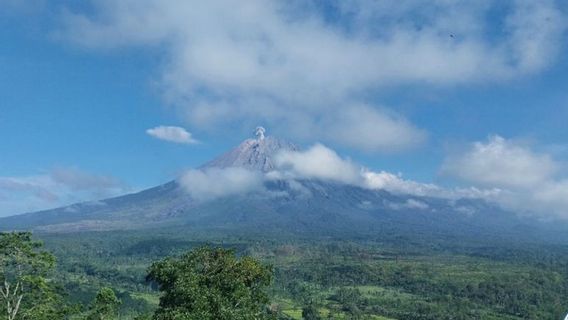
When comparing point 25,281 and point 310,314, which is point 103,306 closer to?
point 25,281

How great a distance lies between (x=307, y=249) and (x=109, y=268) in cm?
6814

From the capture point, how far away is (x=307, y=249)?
181750 millimetres

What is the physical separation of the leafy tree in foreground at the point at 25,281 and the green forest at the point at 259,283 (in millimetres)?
50

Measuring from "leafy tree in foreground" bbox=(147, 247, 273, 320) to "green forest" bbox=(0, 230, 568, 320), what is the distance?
0.06m

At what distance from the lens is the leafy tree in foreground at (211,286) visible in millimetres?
22578

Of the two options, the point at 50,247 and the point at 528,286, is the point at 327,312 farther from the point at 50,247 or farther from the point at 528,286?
the point at 50,247

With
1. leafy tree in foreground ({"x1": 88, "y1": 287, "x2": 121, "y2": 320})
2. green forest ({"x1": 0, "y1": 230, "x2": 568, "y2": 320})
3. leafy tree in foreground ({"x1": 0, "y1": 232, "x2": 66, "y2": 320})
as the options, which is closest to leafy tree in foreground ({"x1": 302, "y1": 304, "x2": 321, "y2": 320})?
green forest ({"x1": 0, "y1": 230, "x2": 568, "y2": 320})

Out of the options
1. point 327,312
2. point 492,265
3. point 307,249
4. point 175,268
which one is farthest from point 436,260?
point 175,268

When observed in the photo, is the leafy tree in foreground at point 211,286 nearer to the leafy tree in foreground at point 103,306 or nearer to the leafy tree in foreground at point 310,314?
the leafy tree in foreground at point 103,306

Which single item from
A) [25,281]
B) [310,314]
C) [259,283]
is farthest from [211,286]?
[310,314]

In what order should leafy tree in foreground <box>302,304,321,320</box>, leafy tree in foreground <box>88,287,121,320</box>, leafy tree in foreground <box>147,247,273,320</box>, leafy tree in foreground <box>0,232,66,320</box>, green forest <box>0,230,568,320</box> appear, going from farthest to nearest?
leafy tree in foreground <box>302,304,321,320</box> → leafy tree in foreground <box>88,287,121,320</box> → green forest <box>0,230,568,320</box> → leafy tree in foreground <box>147,247,273,320</box> → leafy tree in foreground <box>0,232,66,320</box>

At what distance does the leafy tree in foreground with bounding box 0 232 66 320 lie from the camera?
21656 millimetres

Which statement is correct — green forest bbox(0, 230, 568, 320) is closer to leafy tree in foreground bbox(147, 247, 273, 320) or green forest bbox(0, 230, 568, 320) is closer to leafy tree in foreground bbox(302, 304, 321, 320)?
leafy tree in foreground bbox(147, 247, 273, 320)

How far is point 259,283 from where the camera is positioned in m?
29.2
